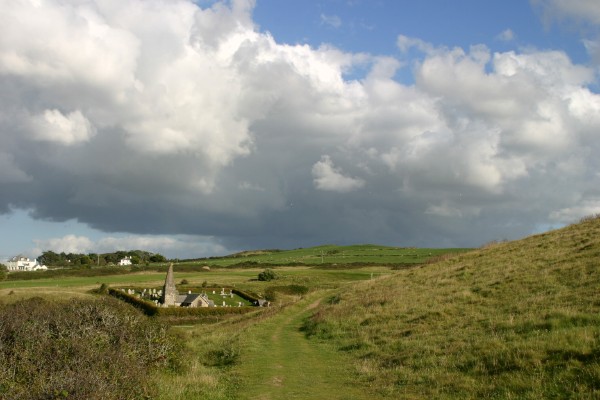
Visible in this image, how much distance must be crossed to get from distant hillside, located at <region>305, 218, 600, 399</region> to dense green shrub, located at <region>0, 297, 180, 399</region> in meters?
7.18

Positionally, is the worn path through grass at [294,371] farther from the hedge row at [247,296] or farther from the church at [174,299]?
the hedge row at [247,296]

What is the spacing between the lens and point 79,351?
1330 cm

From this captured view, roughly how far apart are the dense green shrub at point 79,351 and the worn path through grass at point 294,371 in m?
3.37

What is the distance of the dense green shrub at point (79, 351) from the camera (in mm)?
10969

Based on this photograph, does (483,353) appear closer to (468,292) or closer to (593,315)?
(593,315)

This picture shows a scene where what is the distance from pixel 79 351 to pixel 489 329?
44.7 ft

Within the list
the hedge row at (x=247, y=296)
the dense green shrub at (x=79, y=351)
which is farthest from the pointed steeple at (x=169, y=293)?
the dense green shrub at (x=79, y=351)

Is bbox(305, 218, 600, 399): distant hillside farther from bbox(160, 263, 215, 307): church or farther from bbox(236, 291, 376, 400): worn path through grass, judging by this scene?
bbox(160, 263, 215, 307): church

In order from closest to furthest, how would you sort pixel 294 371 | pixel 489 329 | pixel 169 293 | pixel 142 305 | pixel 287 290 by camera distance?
pixel 489 329
pixel 294 371
pixel 142 305
pixel 169 293
pixel 287 290

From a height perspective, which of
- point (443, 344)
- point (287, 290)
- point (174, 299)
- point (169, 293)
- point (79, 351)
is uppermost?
point (79, 351)

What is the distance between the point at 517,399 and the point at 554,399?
756 millimetres

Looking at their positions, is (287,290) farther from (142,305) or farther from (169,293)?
(142,305)

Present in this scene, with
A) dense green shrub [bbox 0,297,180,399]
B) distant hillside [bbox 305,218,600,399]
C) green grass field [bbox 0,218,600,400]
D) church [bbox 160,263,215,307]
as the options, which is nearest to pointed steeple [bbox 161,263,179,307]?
church [bbox 160,263,215,307]

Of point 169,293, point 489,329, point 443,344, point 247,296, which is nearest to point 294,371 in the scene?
point 443,344
